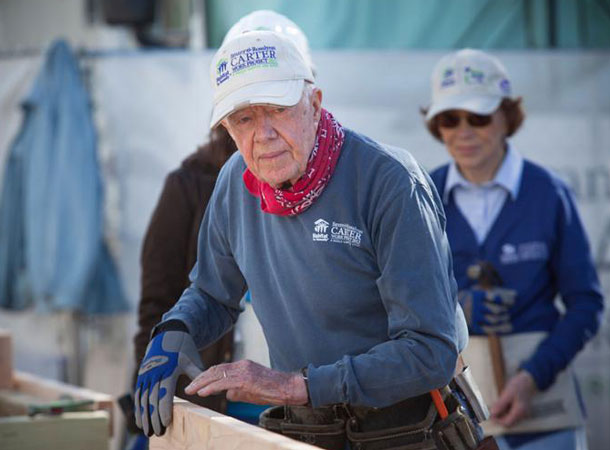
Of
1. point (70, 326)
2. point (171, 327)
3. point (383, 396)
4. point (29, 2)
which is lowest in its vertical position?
point (383, 396)

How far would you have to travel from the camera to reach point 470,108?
3.86 metres

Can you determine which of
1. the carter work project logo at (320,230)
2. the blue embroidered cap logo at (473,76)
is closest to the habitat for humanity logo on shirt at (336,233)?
the carter work project logo at (320,230)

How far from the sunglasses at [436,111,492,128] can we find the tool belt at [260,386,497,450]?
1.61 m

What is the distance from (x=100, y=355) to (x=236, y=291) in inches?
121

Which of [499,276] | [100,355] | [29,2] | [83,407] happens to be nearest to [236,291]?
[83,407]

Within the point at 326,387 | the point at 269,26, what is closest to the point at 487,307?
the point at 269,26

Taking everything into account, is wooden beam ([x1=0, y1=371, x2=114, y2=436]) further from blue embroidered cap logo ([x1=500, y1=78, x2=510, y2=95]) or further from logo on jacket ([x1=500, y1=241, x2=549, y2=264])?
blue embroidered cap logo ([x1=500, y1=78, x2=510, y2=95])

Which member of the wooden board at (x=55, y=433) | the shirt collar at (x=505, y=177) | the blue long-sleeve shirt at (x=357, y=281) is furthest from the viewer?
the shirt collar at (x=505, y=177)

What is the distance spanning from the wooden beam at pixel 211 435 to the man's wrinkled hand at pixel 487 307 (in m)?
1.53

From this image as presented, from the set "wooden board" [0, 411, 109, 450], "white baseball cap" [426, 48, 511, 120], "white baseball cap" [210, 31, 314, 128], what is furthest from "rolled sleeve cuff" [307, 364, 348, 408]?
"white baseball cap" [426, 48, 511, 120]

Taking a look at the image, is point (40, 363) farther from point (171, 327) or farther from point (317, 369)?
point (317, 369)

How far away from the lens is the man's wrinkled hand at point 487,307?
3.71 metres

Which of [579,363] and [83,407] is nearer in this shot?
[83,407]

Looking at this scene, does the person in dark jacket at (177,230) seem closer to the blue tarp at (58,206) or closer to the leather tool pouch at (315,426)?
the leather tool pouch at (315,426)
